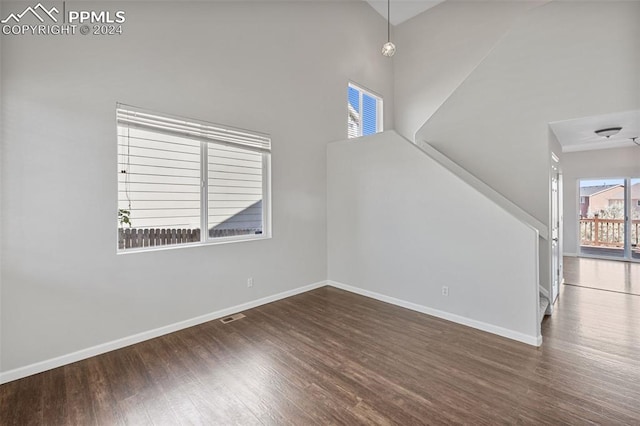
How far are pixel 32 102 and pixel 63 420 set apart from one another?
8.09 ft

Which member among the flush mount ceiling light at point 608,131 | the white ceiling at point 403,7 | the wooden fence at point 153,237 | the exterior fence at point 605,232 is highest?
the white ceiling at point 403,7

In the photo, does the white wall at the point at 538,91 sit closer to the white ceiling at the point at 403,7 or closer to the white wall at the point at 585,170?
the white ceiling at the point at 403,7

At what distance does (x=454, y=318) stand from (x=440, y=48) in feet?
17.6

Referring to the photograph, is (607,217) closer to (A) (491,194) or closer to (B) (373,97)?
(A) (491,194)

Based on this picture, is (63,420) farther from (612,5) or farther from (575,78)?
(612,5)

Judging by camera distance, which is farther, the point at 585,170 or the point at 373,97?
the point at 585,170

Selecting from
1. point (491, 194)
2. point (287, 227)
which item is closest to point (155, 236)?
point (287, 227)

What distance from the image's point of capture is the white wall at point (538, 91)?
3.18m

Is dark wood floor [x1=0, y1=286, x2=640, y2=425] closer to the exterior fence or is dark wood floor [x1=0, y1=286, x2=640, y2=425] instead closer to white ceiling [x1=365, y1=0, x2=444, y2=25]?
the exterior fence

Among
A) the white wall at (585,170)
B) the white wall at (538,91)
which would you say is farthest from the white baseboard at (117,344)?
the white wall at (585,170)

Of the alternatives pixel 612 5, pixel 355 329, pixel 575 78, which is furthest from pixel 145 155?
pixel 612 5

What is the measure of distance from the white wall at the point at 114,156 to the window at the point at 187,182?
5.1 inches

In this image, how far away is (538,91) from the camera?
369cm

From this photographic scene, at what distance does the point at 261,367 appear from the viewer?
2.47 meters
